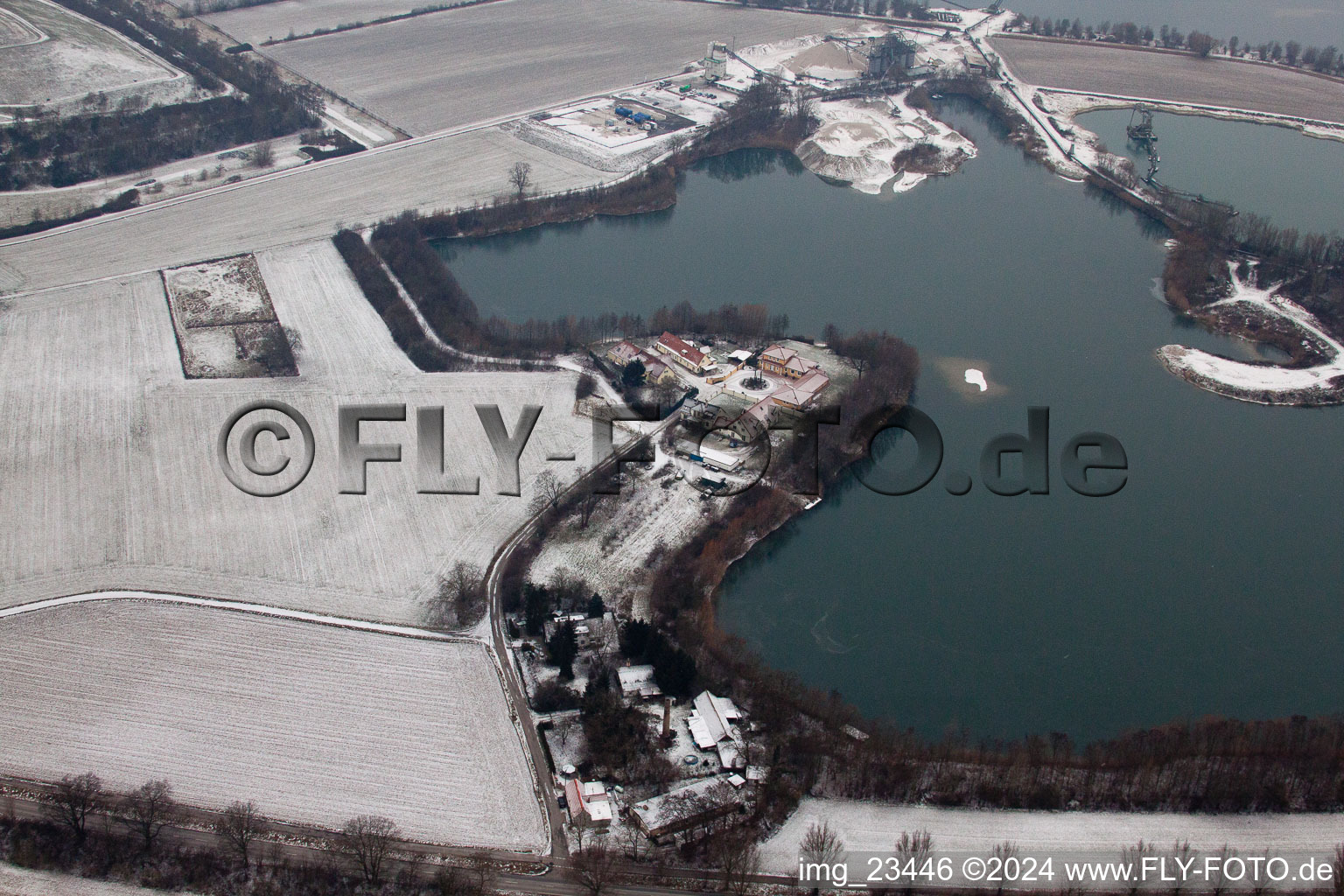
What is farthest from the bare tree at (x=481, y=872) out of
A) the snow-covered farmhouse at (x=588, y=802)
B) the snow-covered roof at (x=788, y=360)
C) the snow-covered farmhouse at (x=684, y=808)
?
the snow-covered roof at (x=788, y=360)

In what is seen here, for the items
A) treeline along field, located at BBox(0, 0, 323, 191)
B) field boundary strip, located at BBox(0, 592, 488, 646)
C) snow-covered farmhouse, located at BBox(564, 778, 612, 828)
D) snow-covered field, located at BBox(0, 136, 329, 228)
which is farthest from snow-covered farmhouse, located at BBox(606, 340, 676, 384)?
treeline along field, located at BBox(0, 0, 323, 191)

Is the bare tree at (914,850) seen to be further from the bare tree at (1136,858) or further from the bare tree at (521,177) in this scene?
the bare tree at (521,177)

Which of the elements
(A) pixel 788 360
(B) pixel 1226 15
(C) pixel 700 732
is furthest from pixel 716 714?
(B) pixel 1226 15

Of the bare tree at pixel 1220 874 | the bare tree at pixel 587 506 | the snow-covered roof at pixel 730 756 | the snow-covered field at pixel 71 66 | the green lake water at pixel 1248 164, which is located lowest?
the bare tree at pixel 1220 874

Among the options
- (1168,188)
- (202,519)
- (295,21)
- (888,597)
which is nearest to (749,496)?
(888,597)

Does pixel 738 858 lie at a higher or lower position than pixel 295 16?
lower

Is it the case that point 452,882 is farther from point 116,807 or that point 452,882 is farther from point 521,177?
point 521,177
